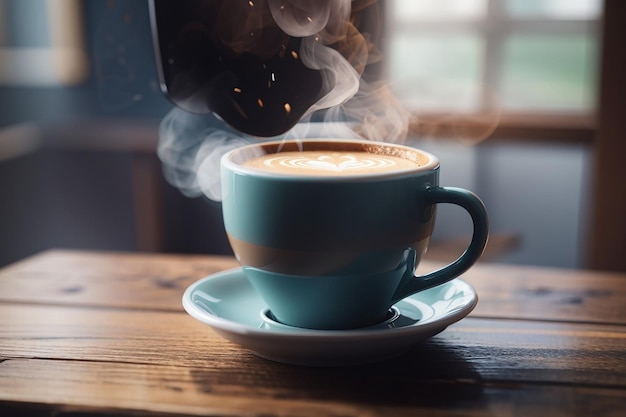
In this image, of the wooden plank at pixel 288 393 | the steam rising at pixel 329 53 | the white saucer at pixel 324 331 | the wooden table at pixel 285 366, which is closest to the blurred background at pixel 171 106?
the steam rising at pixel 329 53

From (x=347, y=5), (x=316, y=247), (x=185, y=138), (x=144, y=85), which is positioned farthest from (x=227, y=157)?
(x=144, y=85)

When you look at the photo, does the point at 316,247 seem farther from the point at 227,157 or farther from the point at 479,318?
the point at 479,318

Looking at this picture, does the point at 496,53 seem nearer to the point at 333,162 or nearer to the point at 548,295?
the point at 548,295

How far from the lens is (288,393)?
540mm

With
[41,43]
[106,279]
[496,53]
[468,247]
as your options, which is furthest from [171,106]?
[468,247]

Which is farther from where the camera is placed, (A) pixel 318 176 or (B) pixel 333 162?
(B) pixel 333 162

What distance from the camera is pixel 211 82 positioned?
2.53ft

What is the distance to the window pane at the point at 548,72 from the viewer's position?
11.9 feet

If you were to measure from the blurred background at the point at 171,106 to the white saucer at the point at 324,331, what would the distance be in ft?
6.99

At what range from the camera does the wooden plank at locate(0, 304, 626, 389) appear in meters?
0.58

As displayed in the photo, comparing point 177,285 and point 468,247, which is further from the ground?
point 468,247

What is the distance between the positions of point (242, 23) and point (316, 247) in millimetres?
341

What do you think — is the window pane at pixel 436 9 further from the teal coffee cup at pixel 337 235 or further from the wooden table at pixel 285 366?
the teal coffee cup at pixel 337 235

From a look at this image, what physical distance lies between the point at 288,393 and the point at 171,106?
111 inches
